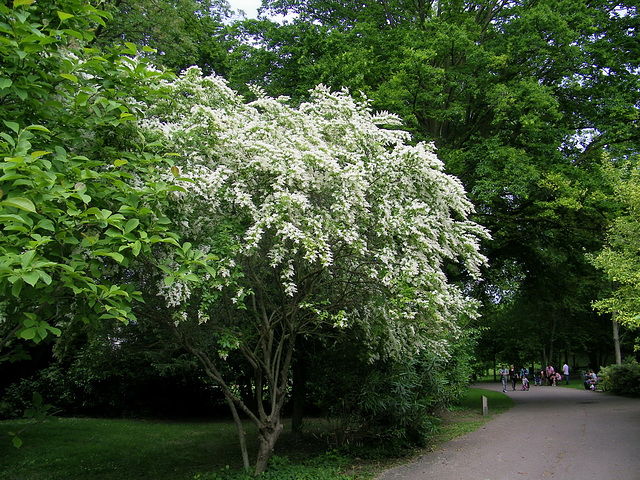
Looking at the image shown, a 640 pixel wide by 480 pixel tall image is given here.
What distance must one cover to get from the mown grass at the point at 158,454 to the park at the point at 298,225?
97mm

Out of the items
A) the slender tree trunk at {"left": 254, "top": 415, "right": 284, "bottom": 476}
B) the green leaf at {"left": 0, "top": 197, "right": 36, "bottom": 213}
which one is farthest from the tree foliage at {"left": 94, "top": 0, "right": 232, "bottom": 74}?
the green leaf at {"left": 0, "top": 197, "right": 36, "bottom": 213}

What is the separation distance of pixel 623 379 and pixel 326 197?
21631 mm

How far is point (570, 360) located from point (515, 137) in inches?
2041

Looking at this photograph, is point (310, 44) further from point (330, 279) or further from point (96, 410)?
point (96, 410)

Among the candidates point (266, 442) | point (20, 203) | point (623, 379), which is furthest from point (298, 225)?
point (623, 379)

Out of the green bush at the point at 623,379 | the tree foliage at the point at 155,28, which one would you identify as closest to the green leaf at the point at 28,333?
the tree foliage at the point at 155,28

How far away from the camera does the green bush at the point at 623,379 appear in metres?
21.5

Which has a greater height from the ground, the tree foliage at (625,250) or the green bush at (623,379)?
the tree foliage at (625,250)

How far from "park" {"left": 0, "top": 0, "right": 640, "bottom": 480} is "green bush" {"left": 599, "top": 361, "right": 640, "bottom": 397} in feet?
0.38

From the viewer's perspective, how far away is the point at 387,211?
22.3ft

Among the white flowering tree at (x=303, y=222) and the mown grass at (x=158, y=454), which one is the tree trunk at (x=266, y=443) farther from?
the mown grass at (x=158, y=454)

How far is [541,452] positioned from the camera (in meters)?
9.42

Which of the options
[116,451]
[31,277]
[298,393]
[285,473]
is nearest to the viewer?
[31,277]

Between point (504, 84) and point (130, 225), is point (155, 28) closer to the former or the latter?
point (504, 84)
